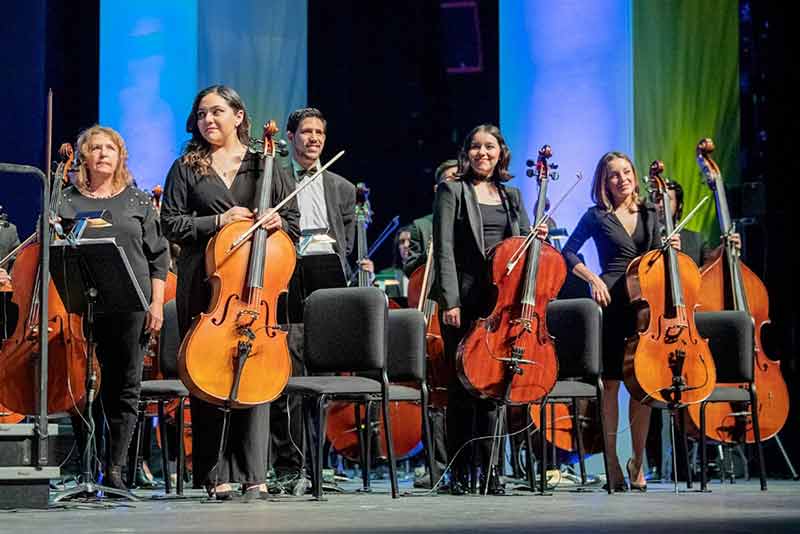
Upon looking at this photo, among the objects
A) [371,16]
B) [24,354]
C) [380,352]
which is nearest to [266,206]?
[380,352]

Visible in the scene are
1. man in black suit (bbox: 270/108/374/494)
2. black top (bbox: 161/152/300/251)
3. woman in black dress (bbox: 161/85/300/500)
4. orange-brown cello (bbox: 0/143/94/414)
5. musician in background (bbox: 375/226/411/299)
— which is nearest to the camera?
woman in black dress (bbox: 161/85/300/500)

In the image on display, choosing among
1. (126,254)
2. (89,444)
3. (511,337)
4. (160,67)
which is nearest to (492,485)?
(511,337)

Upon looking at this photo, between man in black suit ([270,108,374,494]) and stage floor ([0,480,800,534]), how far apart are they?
0.50 metres

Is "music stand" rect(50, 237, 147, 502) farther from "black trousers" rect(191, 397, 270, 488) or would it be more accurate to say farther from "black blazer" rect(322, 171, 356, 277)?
"black blazer" rect(322, 171, 356, 277)

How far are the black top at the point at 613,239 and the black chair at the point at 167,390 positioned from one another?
168cm

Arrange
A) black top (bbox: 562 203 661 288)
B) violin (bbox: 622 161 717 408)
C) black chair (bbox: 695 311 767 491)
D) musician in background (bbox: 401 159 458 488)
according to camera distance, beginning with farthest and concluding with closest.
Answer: musician in background (bbox: 401 159 458 488) < black top (bbox: 562 203 661 288) < black chair (bbox: 695 311 767 491) < violin (bbox: 622 161 717 408)

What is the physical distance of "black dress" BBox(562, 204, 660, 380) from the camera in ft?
18.2

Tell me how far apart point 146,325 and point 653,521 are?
220 centimetres

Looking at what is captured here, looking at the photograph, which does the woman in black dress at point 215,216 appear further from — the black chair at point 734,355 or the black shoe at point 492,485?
the black chair at point 734,355

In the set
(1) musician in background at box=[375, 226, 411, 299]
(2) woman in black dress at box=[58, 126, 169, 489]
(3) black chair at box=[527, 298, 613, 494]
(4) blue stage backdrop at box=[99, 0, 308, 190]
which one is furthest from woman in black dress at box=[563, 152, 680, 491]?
(4) blue stage backdrop at box=[99, 0, 308, 190]

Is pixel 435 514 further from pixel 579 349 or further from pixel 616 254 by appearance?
pixel 616 254

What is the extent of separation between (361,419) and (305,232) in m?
0.98

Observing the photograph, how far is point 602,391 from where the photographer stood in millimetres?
5191

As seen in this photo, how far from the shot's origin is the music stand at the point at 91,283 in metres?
4.27
